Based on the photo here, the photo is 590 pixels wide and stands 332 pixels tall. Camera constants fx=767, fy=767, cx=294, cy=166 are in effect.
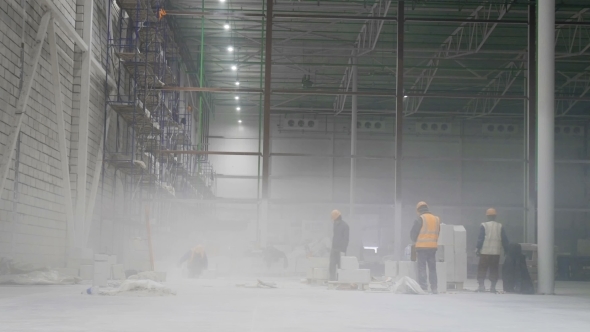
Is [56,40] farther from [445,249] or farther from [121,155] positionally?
[445,249]

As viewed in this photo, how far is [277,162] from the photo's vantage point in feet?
135

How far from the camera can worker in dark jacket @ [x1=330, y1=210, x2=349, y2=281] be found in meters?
16.2

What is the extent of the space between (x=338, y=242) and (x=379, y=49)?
15260 mm

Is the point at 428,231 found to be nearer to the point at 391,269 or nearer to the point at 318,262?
the point at 391,269

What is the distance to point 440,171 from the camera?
138 feet

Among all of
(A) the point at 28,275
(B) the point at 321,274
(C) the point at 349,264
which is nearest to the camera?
(A) the point at 28,275

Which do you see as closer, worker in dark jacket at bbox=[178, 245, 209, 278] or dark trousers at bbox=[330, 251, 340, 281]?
dark trousers at bbox=[330, 251, 340, 281]

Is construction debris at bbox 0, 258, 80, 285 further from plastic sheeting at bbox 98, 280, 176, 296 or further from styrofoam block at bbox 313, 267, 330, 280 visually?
styrofoam block at bbox 313, 267, 330, 280

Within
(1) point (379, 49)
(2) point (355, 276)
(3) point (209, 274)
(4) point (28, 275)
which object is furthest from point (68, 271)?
(1) point (379, 49)

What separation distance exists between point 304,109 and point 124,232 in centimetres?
1756

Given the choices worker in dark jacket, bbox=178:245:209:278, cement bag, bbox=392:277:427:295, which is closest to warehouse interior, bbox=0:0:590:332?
cement bag, bbox=392:277:427:295

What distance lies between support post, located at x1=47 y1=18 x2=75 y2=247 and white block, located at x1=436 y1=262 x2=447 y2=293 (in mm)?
8469

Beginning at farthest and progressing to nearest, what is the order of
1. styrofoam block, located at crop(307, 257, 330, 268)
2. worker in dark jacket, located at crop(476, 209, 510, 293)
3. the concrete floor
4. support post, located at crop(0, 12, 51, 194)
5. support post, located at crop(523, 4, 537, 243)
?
support post, located at crop(523, 4, 537, 243) → styrofoam block, located at crop(307, 257, 330, 268) → worker in dark jacket, located at crop(476, 209, 510, 293) → support post, located at crop(0, 12, 51, 194) → the concrete floor

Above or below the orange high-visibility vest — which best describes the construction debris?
below
